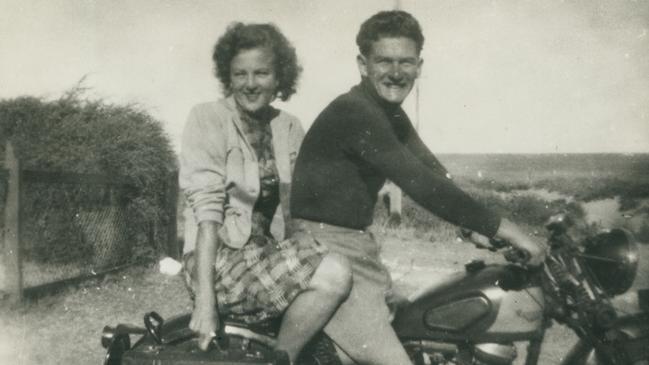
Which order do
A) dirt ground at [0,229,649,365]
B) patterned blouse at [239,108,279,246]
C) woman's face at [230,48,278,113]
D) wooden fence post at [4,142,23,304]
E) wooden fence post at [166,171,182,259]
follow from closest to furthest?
patterned blouse at [239,108,279,246] → woman's face at [230,48,278,113] → dirt ground at [0,229,649,365] → wooden fence post at [4,142,23,304] → wooden fence post at [166,171,182,259]

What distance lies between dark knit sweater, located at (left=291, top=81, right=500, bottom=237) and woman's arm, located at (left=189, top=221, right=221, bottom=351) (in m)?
0.36

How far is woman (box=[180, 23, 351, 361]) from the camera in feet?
8.01

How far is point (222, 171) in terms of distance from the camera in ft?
9.07

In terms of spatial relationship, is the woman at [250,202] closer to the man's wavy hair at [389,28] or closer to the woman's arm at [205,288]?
the woman's arm at [205,288]

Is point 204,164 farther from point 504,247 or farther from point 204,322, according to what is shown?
point 504,247

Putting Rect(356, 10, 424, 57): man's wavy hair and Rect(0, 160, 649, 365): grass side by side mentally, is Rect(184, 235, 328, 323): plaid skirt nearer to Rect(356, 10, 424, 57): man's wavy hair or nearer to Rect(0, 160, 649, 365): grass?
Rect(356, 10, 424, 57): man's wavy hair

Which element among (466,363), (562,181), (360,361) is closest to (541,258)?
(466,363)

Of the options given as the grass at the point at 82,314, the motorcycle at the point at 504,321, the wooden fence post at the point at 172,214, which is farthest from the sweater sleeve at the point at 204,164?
the wooden fence post at the point at 172,214

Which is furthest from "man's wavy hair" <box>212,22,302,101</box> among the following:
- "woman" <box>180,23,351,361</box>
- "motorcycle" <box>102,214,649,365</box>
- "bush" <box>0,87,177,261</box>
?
"bush" <box>0,87,177,261</box>

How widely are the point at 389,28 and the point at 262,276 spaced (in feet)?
3.66

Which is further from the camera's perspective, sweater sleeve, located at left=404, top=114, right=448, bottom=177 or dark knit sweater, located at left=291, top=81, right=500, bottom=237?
sweater sleeve, located at left=404, top=114, right=448, bottom=177

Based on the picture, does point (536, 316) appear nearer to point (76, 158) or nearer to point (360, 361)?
point (360, 361)

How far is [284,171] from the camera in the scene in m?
2.98

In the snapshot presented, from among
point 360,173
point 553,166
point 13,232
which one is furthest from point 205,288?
point 553,166
